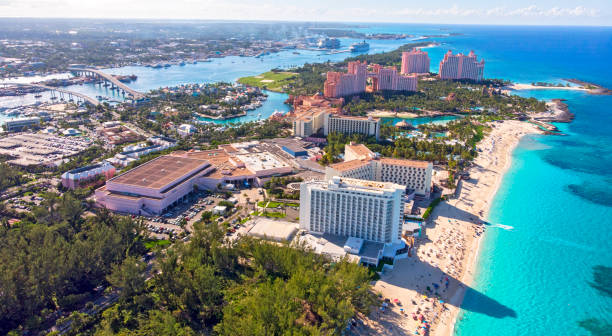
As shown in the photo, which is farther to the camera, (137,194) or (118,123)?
(118,123)

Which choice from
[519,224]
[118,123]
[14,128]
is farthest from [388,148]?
[14,128]

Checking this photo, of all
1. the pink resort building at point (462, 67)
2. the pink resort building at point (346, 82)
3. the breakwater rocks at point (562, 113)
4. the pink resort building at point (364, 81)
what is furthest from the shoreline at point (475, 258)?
the pink resort building at point (462, 67)

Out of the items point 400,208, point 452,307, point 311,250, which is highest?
point 400,208

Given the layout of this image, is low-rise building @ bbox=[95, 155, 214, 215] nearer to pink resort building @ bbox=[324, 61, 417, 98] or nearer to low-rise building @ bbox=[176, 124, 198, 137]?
low-rise building @ bbox=[176, 124, 198, 137]

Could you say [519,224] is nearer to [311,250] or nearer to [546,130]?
[311,250]

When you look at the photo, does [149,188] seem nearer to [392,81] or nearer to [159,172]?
[159,172]

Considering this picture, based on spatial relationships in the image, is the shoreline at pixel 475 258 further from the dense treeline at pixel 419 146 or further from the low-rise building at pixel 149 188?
the low-rise building at pixel 149 188
